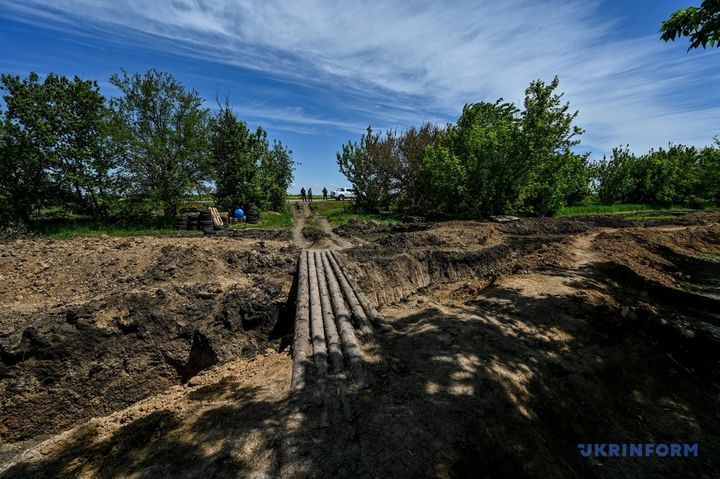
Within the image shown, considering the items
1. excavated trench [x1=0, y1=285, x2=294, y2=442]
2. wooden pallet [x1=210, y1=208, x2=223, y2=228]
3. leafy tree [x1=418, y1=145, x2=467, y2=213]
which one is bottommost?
excavated trench [x1=0, y1=285, x2=294, y2=442]

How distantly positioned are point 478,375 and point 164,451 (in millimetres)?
3699

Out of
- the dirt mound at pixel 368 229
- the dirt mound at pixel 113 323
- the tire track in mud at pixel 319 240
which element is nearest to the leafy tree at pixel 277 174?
the tire track in mud at pixel 319 240

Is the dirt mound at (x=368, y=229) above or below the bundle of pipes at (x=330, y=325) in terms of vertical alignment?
above

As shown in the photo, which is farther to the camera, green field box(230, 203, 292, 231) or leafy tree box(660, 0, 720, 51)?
green field box(230, 203, 292, 231)

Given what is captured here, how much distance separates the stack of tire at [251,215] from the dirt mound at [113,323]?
11.1 meters

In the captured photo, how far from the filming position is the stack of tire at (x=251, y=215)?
68.5 feet

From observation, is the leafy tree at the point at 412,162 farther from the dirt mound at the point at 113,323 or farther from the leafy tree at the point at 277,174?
the dirt mound at the point at 113,323

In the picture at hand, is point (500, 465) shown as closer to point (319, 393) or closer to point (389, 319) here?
point (319, 393)

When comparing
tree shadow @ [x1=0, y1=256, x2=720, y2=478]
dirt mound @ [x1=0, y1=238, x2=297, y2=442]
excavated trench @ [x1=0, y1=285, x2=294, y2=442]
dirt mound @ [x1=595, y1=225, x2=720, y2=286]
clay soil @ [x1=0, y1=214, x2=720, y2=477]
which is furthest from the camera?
dirt mound @ [x1=595, y1=225, x2=720, y2=286]

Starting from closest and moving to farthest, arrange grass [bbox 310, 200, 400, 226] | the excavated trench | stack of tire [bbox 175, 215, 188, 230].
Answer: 1. the excavated trench
2. stack of tire [bbox 175, 215, 188, 230]
3. grass [bbox 310, 200, 400, 226]

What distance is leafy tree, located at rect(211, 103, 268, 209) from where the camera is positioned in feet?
71.1

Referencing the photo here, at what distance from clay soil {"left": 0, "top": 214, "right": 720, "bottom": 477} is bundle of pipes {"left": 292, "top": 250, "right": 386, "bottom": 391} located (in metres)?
0.29

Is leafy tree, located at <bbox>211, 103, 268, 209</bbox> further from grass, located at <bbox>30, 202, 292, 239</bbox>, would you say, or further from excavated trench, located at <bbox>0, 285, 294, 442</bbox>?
excavated trench, located at <bbox>0, 285, 294, 442</bbox>

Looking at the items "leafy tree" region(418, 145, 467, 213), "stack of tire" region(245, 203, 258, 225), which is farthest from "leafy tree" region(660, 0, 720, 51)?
"stack of tire" region(245, 203, 258, 225)
